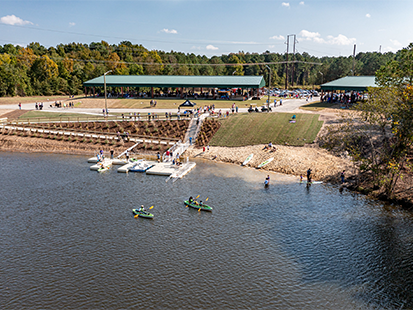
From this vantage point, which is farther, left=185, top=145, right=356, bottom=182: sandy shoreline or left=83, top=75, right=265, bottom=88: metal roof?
left=83, top=75, right=265, bottom=88: metal roof

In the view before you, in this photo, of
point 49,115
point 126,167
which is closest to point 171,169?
point 126,167

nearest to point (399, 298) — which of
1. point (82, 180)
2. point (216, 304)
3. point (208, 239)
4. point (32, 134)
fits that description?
point (216, 304)

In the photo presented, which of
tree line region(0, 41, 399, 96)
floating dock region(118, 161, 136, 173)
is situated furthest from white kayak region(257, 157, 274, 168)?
tree line region(0, 41, 399, 96)

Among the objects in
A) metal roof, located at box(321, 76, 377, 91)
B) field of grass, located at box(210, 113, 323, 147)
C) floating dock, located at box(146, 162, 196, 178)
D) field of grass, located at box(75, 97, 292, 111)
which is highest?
metal roof, located at box(321, 76, 377, 91)

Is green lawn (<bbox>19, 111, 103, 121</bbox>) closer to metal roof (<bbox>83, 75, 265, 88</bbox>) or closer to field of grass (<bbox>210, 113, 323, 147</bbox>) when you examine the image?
metal roof (<bbox>83, 75, 265, 88</bbox>)

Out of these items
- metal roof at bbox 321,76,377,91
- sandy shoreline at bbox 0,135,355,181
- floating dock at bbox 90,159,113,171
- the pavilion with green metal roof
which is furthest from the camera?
the pavilion with green metal roof

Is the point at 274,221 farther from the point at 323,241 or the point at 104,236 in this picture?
the point at 104,236
